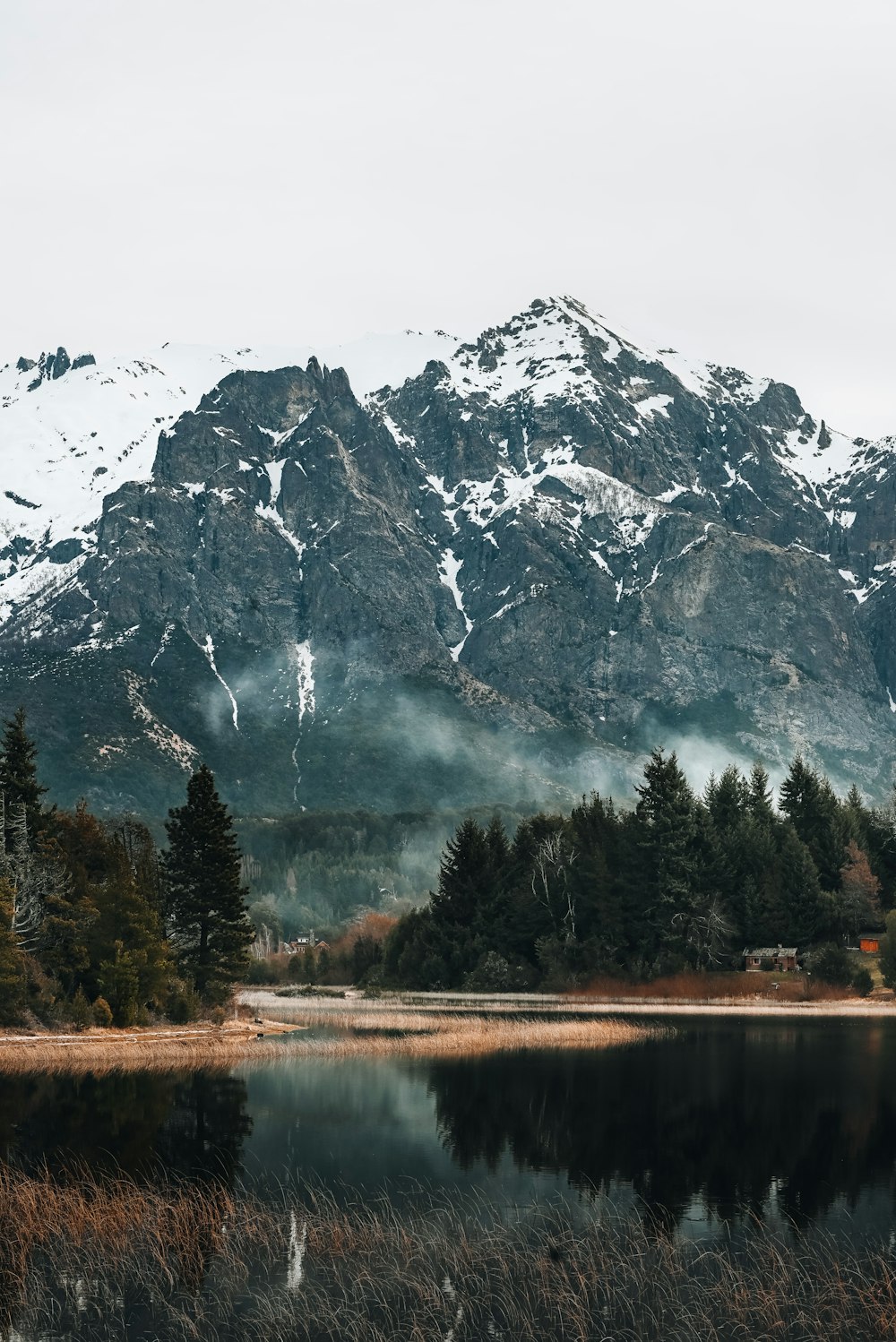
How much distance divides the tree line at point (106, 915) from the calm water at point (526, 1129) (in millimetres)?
14476

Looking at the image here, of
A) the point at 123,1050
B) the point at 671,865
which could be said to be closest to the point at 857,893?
the point at 671,865

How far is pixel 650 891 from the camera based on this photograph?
143000 millimetres

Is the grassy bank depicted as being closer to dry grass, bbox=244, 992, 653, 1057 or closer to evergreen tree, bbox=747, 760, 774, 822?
dry grass, bbox=244, 992, 653, 1057

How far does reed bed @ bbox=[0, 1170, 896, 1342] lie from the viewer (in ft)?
93.5

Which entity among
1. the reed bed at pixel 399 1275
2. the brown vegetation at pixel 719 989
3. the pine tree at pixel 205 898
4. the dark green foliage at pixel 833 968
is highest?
the pine tree at pixel 205 898

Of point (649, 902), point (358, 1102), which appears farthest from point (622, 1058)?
point (649, 902)

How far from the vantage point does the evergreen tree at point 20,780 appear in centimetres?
8950

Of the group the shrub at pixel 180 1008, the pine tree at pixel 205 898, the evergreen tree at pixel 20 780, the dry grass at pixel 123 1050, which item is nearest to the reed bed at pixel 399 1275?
the dry grass at pixel 123 1050

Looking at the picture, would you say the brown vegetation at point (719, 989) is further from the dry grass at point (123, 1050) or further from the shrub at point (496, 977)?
the dry grass at point (123, 1050)

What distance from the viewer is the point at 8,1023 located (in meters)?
78.0

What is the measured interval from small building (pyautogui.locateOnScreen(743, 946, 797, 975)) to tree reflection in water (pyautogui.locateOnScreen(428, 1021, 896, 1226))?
58.4 m

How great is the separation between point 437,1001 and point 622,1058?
57611 millimetres

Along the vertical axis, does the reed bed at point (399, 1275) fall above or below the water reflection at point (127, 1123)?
below

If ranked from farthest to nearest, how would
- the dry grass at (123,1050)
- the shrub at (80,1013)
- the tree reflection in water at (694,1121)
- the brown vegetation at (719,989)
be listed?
the brown vegetation at (719,989) < the shrub at (80,1013) < the dry grass at (123,1050) < the tree reflection in water at (694,1121)
